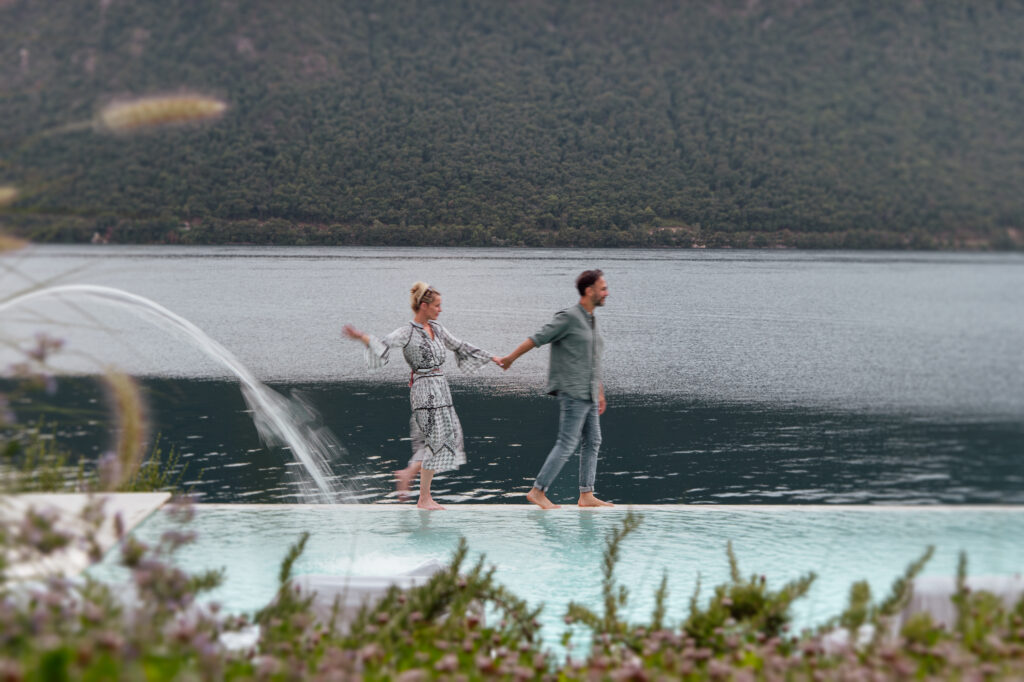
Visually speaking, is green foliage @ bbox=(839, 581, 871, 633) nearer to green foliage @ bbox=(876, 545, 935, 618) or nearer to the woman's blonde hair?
green foliage @ bbox=(876, 545, 935, 618)

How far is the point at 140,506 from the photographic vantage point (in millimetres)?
4441

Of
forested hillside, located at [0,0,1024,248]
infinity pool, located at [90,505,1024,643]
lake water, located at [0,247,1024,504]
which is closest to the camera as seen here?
infinity pool, located at [90,505,1024,643]

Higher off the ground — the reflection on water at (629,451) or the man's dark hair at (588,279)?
the man's dark hair at (588,279)

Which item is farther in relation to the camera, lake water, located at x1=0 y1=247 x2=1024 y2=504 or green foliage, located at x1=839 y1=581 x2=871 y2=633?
lake water, located at x1=0 y1=247 x2=1024 y2=504

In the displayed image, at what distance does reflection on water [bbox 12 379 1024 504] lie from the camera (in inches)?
503

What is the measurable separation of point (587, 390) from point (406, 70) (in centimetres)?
3122

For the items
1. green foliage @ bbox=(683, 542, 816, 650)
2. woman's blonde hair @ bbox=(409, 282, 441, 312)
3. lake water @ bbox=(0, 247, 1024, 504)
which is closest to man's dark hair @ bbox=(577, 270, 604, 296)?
woman's blonde hair @ bbox=(409, 282, 441, 312)

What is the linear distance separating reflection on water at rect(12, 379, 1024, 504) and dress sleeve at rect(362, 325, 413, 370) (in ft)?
4.14

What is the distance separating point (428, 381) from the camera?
4.96 meters

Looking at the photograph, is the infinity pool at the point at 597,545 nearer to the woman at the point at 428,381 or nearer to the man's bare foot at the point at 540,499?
the man's bare foot at the point at 540,499

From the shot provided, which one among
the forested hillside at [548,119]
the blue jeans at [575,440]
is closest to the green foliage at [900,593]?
the blue jeans at [575,440]

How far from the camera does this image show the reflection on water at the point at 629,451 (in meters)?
12.8

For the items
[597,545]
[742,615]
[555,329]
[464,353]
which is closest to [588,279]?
[555,329]

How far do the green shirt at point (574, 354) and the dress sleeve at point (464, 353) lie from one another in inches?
15.6
